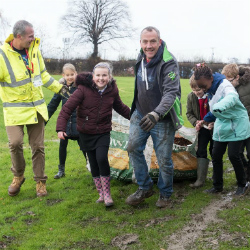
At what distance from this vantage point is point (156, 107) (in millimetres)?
4227

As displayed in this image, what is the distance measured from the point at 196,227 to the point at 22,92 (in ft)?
9.39

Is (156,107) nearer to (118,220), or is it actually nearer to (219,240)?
(118,220)

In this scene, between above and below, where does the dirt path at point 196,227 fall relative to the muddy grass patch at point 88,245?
above

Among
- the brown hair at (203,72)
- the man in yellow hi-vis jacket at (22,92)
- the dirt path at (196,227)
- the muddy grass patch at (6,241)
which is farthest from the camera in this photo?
the man in yellow hi-vis jacket at (22,92)

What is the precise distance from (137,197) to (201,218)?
83 centimetres

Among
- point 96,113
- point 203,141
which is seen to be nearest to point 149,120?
point 96,113

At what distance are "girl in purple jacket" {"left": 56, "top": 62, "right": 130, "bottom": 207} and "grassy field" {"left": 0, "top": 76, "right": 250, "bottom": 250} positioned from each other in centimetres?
41

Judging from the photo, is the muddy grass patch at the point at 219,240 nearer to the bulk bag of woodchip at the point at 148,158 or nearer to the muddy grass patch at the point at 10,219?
the bulk bag of woodchip at the point at 148,158

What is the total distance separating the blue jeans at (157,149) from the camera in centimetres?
441

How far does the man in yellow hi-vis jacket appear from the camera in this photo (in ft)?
16.4

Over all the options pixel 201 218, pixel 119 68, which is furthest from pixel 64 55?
pixel 201 218

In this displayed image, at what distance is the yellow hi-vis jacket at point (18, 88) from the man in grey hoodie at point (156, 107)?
146cm

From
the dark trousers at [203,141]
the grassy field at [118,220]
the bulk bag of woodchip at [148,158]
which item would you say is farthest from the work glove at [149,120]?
the dark trousers at [203,141]

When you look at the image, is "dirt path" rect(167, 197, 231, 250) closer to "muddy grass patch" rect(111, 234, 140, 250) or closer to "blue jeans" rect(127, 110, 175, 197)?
"muddy grass patch" rect(111, 234, 140, 250)
